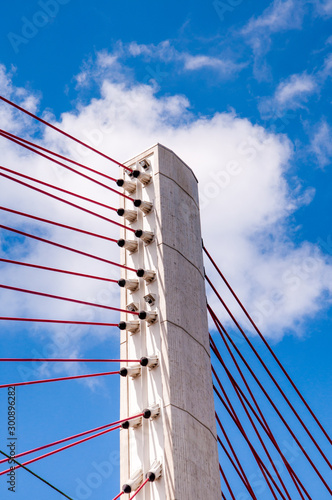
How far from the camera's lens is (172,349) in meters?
7.30

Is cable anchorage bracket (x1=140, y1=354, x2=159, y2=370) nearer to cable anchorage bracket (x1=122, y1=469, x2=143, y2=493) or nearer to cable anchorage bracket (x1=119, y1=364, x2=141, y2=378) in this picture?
cable anchorage bracket (x1=119, y1=364, x2=141, y2=378)

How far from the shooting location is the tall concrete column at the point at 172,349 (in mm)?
6844

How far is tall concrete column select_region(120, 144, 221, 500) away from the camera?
22.5 feet

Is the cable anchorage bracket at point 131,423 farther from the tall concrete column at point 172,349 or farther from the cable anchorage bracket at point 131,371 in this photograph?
the cable anchorage bracket at point 131,371

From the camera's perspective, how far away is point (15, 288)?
7074mm

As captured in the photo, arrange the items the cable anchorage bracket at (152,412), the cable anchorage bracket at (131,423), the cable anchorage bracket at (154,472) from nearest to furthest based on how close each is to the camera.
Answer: the cable anchorage bracket at (154,472)
the cable anchorage bracket at (152,412)
the cable anchorage bracket at (131,423)

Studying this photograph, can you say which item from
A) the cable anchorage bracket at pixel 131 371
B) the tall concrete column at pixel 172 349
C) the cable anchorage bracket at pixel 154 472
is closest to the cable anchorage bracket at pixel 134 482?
the tall concrete column at pixel 172 349

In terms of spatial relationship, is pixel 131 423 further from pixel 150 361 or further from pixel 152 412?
pixel 150 361

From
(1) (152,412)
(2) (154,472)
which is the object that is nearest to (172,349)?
(1) (152,412)

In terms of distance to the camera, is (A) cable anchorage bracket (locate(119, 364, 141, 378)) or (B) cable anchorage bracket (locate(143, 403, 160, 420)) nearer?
(B) cable anchorage bracket (locate(143, 403, 160, 420))

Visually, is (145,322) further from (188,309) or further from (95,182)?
(95,182)

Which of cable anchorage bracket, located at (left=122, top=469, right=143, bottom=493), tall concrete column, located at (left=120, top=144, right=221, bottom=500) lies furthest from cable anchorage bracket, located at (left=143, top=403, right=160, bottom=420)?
cable anchorage bracket, located at (left=122, top=469, right=143, bottom=493)

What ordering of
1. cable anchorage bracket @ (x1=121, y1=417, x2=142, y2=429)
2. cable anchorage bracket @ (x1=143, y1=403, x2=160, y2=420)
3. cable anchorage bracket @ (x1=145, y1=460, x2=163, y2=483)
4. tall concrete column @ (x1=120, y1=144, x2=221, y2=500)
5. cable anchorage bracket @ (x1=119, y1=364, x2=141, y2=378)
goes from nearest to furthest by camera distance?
1. cable anchorage bracket @ (x1=145, y1=460, x2=163, y2=483)
2. tall concrete column @ (x1=120, y1=144, x2=221, y2=500)
3. cable anchorage bracket @ (x1=143, y1=403, x2=160, y2=420)
4. cable anchorage bracket @ (x1=121, y1=417, x2=142, y2=429)
5. cable anchorage bracket @ (x1=119, y1=364, x2=141, y2=378)

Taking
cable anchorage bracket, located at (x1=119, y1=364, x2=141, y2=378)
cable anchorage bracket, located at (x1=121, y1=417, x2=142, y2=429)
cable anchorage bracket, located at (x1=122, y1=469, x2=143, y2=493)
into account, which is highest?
cable anchorage bracket, located at (x1=119, y1=364, x2=141, y2=378)
